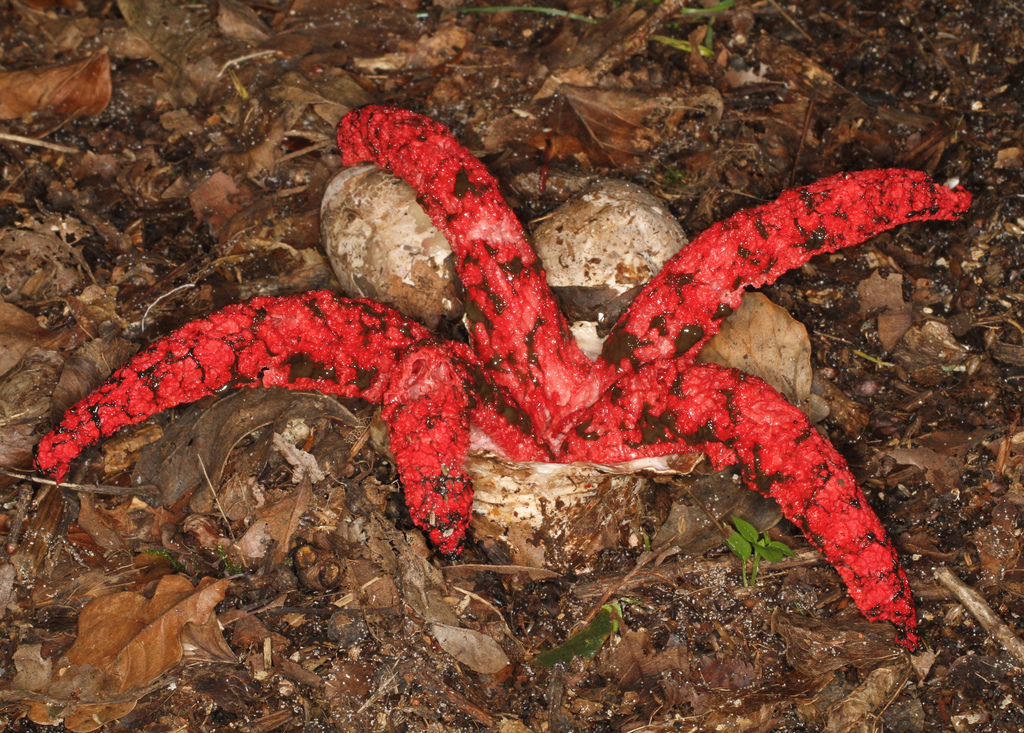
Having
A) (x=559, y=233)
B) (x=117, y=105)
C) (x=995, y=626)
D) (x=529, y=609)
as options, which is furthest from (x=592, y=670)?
(x=117, y=105)

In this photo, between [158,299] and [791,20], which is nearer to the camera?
[158,299]

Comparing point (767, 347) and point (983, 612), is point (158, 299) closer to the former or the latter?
point (767, 347)

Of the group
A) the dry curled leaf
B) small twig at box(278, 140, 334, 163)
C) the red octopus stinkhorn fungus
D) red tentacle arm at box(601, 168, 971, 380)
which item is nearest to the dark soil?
small twig at box(278, 140, 334, 163)

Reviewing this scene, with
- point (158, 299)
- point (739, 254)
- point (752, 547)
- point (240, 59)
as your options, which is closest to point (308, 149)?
point (240, 59)

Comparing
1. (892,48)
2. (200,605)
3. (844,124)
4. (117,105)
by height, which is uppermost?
(892,48)

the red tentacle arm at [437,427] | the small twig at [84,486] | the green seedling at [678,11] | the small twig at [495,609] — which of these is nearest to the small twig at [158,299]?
the small twig at [84,486]

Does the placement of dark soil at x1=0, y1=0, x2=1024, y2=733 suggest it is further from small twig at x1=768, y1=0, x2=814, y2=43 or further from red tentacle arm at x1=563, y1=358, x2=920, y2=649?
red tentacle arm at x1=563, y1=358, x2=920, y2=649

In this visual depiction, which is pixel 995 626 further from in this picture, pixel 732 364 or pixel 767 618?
pixel 732 364
